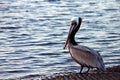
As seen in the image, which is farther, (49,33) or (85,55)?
(49,33)

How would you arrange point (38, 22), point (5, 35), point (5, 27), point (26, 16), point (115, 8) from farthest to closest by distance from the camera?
point (115, 8) → point (26, 16) → point (38, 22) → point (5, 27) → point (5, 35)

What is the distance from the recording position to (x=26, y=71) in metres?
13.2

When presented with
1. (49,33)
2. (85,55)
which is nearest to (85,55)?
(85,55)

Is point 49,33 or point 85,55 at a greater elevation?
point 85,55

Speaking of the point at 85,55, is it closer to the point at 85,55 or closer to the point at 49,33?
the point at 85,55

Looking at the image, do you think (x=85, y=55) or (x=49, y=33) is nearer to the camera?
(x=85, y=55)

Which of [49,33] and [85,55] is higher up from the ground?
[85,55]

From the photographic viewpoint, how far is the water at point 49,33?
13953 mm

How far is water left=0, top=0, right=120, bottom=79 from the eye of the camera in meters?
14.0

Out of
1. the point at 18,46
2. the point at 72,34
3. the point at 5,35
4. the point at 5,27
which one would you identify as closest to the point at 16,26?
the point at 5,27

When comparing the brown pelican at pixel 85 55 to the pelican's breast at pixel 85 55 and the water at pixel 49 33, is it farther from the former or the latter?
the water at pixel 49 33

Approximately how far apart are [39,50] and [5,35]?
10.6ft

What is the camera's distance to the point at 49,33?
1917 cm

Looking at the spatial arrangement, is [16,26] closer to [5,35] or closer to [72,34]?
[5,35]
